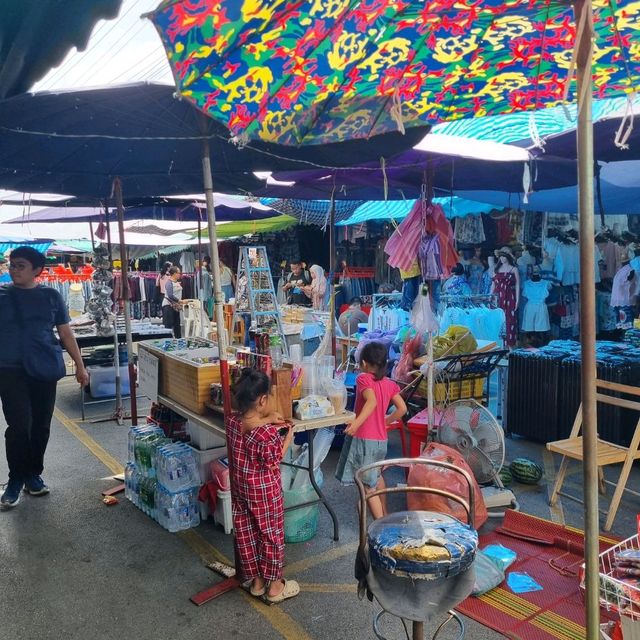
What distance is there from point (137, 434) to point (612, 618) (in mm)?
3668

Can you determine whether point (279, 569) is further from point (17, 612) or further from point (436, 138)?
point (436, 138)

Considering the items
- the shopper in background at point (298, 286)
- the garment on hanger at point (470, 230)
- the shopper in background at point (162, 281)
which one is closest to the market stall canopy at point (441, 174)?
the garment on hanger at point (470, 230)

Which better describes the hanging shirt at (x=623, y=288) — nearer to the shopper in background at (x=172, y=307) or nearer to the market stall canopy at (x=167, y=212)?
the market stall canopy at (x=167, y=212)

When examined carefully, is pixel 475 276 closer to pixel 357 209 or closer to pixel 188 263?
pixel 357 209

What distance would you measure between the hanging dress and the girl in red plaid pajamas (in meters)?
7.15

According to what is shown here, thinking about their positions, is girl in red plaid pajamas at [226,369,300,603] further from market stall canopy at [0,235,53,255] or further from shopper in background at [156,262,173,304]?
market stall canopy at [0,235,53,255]

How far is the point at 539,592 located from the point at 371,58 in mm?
3226

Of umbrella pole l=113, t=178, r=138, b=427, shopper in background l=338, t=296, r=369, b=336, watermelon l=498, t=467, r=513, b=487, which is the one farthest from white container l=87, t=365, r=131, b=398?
watermelon l=498, t=467, r=513, b=487

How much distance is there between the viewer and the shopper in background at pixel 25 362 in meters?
4.51

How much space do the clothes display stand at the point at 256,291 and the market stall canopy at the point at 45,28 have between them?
343 inches

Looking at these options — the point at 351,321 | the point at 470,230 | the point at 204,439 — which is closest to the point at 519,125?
the point at 204,439

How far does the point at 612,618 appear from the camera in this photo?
9.85 ft

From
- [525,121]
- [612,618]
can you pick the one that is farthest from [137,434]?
[525,121]

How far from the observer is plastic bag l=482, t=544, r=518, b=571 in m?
3.59
